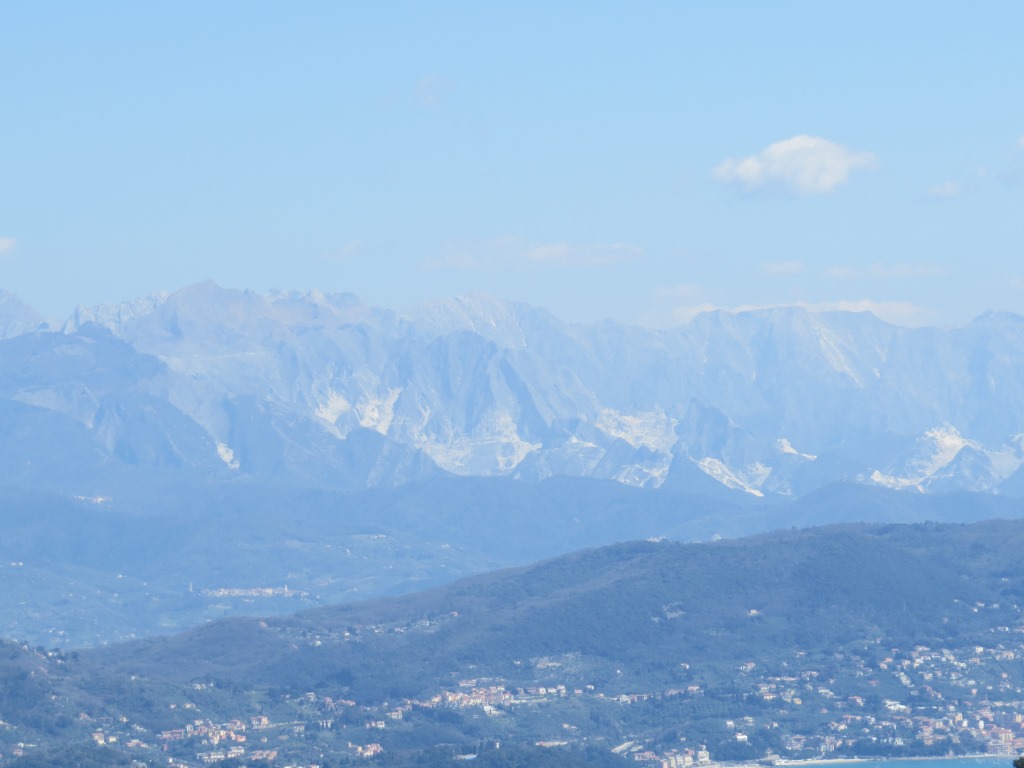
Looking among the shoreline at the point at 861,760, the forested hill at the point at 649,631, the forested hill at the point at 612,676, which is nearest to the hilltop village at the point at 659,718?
the forested hill at the point at 612,676

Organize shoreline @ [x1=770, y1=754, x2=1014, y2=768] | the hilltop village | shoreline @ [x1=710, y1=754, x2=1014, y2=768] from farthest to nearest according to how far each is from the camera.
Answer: the hilltop village < shoreline @ [x1=770, y1=754, x2=1014, y2=768] < shoreline @ [x1=710, y1=754, x2=1014, y2=768]

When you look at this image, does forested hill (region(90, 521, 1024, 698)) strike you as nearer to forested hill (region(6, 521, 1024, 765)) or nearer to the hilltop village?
forested hill (region(6, 521, 1024, 765))

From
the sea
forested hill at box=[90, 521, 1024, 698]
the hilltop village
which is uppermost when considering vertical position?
forested hill at box=[90, 521, 1024, 698]

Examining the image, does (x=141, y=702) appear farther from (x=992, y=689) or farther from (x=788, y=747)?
(x=992, y=689)

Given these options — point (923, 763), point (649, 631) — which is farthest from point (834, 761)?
point (649, 631)

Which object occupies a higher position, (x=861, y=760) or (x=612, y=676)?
(x=612, y=676)

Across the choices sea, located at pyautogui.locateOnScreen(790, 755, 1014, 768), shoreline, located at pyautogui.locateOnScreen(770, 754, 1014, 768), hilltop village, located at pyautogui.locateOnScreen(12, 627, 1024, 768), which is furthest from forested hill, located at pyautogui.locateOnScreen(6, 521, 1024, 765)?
sea, located at pyautogui.locateOnScreen(790, 755, 1014, 768)

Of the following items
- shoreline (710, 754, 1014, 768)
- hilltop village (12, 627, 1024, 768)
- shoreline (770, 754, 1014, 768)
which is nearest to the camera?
shoreline (710, 754, 1014, 768)

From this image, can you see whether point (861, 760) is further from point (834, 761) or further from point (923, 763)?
point (923, 763)

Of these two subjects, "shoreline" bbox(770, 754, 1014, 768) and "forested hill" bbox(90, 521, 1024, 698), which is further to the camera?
"forested hill" bbox(90, 521, 1024, 698)

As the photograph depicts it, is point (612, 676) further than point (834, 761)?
Yes

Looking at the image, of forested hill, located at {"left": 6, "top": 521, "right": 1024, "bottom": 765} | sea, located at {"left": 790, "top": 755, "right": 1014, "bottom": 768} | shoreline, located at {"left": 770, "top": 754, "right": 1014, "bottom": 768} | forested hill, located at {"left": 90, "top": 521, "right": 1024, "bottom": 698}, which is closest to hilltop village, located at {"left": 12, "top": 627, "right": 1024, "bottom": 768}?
forested hill, located at {"left": 6, "top": 521, "right": 1024, "bottom": 765}

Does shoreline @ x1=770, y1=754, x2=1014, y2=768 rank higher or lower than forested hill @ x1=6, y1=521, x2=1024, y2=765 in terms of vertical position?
lower
